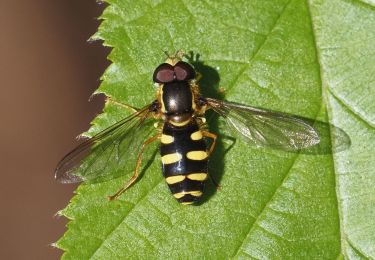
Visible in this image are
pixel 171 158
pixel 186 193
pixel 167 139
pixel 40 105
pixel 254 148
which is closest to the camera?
pixel 186 193

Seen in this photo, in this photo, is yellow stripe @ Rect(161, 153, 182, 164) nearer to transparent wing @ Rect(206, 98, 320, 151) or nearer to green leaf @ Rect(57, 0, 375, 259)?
green leaf @ Rect(57, 0, 375, 259)

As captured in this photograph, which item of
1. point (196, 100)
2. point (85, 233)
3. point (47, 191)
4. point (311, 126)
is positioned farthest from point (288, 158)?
point (47, 191)

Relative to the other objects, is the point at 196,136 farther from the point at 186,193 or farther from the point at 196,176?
the point at 186,193

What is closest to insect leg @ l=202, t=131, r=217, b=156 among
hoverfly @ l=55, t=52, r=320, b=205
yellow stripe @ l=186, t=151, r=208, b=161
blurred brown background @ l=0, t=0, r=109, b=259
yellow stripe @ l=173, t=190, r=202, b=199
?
hoverfly @ l=55, t=52, r=320, b=205

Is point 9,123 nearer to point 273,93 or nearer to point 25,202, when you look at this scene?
point 25,202

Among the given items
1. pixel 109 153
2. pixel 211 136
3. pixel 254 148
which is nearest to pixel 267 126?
pixel 254 148

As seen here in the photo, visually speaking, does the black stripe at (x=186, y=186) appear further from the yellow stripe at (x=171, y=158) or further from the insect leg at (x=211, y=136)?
the insect leg at (x=211, y=136)
